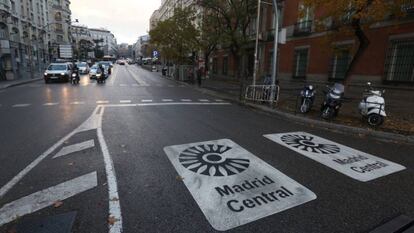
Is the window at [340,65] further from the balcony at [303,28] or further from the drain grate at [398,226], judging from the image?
the drain grate at [398,226]

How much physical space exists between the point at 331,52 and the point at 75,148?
18329 millimetres

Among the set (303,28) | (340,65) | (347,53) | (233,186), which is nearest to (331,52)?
(340,65)

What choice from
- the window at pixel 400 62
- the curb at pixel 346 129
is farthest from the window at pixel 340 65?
the curb at pixel 346 129

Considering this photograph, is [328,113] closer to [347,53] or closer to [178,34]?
[347,53]

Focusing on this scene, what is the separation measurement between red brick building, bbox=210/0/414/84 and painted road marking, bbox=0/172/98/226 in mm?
12069

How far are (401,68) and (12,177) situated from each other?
17.6 metres

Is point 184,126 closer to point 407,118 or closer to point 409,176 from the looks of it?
point 409,176

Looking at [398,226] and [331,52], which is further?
[331,52]

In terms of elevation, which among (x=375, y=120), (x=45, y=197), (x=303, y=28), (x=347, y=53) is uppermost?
(x=303, y=28)

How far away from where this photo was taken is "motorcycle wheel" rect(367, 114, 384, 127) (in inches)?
314

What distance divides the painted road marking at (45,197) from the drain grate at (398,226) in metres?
3.84

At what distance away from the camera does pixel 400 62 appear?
46.7ft

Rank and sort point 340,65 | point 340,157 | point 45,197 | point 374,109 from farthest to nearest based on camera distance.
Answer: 1. point 340,65
2. point 374,109
3. point 340,157
4. point 45,197

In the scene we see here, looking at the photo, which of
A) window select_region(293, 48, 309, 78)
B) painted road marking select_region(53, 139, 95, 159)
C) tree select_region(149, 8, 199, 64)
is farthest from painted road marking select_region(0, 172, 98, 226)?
tree select_region(149, 8, 199, 64)
